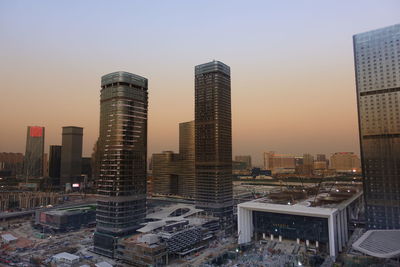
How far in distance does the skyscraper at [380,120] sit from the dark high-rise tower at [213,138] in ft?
162

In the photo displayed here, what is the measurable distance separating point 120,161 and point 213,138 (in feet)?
141

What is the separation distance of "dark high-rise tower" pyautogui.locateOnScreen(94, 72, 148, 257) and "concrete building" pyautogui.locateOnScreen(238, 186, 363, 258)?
1399 inches

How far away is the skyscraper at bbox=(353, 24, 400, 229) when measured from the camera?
9081 cm

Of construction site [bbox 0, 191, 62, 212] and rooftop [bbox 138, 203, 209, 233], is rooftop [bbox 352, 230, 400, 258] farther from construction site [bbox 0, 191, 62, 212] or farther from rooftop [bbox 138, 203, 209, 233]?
construction site [bbox 0, 191, 62, 212]

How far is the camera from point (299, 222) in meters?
85.3

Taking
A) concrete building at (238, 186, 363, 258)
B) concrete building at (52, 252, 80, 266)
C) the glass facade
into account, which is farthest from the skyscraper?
concrete building at (52, 252, 80, 266)

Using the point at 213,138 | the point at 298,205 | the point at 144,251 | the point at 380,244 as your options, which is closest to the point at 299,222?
the point at 298,205

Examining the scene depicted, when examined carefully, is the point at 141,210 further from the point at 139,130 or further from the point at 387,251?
the point at 387,251

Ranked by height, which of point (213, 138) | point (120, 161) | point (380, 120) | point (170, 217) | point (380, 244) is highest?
point (380, 120)

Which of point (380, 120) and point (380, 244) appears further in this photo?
point (380, 120)

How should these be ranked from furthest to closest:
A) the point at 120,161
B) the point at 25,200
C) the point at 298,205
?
the point at 25,200
the point at 298,205
the point at 120,161

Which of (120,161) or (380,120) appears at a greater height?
(380,120)

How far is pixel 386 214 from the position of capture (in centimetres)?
8981

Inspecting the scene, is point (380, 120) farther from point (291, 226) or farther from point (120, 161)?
point (120, 161)
